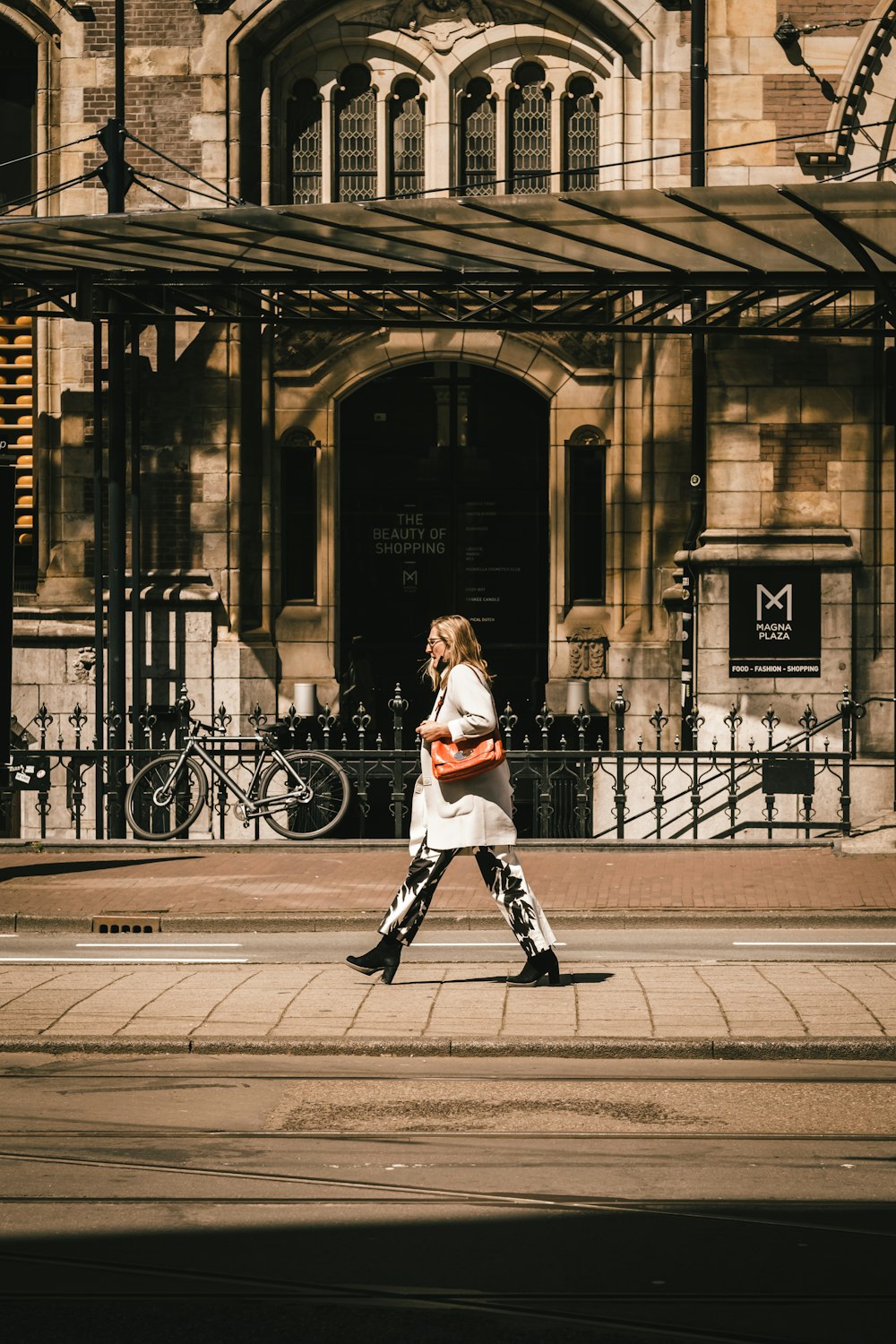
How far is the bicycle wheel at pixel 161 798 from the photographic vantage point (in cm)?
1521

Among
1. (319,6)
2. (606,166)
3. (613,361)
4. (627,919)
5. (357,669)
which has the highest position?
(319,6)

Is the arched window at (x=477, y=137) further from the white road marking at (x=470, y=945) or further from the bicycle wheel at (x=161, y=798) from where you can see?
the white road marking at (x=470, y=945)

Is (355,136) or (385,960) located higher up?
(355,136)

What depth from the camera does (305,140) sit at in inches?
752

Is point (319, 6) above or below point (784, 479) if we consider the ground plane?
above

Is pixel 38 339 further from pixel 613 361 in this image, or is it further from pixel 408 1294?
pixel 408 1294

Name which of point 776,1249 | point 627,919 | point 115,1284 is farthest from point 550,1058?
point 627,919

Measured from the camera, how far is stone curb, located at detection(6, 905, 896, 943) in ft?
35.9

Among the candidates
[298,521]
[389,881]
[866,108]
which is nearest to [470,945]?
[389,881]

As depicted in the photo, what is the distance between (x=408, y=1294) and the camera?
174 inches

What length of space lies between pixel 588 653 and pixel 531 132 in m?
5.47

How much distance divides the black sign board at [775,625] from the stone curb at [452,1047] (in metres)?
10.9

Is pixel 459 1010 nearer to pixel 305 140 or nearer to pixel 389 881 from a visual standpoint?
pixel 389 881

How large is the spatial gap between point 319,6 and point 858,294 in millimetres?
6221
